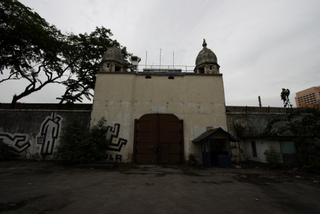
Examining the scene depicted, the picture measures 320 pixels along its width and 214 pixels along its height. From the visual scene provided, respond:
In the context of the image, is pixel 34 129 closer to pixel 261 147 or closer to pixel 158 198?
pixel 158 198

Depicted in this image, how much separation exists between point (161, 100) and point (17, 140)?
12.6 m

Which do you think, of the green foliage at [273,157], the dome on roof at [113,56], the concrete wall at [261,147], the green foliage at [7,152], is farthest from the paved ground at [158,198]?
the dome on roof at [113,56]

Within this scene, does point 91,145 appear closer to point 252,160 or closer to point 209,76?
point 209,76

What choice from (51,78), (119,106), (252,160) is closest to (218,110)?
(252,160)

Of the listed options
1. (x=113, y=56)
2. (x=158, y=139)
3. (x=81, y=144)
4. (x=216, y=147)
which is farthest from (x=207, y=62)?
(x=81, y=144)

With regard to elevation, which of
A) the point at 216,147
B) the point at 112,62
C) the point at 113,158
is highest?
the point at 112,62

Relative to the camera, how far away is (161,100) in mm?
13734

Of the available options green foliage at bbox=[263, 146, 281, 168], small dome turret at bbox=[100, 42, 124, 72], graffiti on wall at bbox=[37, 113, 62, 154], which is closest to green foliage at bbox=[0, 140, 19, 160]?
graffiti on wall at bbox=[37, 113, 62, 154]

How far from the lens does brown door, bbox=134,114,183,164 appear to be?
1228cm

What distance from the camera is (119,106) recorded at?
13.3 metres

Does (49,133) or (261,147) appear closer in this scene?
(261,147)

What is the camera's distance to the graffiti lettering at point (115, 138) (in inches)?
486

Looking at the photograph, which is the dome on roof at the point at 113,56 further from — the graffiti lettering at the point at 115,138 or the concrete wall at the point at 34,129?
the graffiti lettering at the point at 115,138

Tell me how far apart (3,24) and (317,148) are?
26305 millimetres
